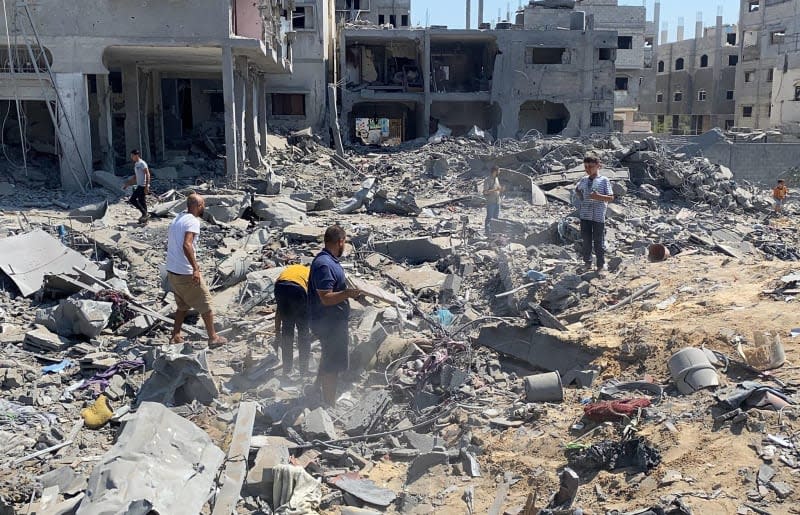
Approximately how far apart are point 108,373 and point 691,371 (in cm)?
484

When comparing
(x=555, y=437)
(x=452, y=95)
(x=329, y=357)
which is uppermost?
(x=452, y=95)

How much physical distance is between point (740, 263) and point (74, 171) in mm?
14368

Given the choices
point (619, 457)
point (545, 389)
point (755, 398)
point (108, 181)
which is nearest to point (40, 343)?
point (545, 389)

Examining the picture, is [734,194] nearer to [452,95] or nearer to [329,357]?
[329,357]

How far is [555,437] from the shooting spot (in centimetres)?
565

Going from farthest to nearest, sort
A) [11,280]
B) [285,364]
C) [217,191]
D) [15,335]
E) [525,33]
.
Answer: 1. [525,33]
2. [217,191]
3. [11,280]
4. [15,335]
5. [285,364]

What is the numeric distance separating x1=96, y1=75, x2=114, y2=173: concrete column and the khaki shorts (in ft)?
43.3

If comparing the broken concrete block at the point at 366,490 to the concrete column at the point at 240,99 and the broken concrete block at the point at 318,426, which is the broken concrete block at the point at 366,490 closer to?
the broken concrete block at the point at 318,426

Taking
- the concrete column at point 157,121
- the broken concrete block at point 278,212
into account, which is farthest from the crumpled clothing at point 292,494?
the concrete column at point 157,121

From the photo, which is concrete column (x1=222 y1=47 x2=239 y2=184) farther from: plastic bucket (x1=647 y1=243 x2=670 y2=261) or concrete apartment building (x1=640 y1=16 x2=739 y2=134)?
concrete apartment building (x1=640 y1=16 x2=739 y2=134)

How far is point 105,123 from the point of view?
1994 cm

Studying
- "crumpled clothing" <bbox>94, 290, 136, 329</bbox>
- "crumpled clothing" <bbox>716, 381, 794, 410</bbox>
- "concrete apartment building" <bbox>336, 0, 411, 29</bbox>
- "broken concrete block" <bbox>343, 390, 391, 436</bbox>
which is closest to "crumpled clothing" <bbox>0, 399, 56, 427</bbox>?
"crumpled clothing" <bbox>94, 290, 136, 329</bbox>

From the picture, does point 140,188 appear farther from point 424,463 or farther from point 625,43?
point 625,43

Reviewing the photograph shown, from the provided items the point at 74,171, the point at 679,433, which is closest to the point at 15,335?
the point at 679,433
